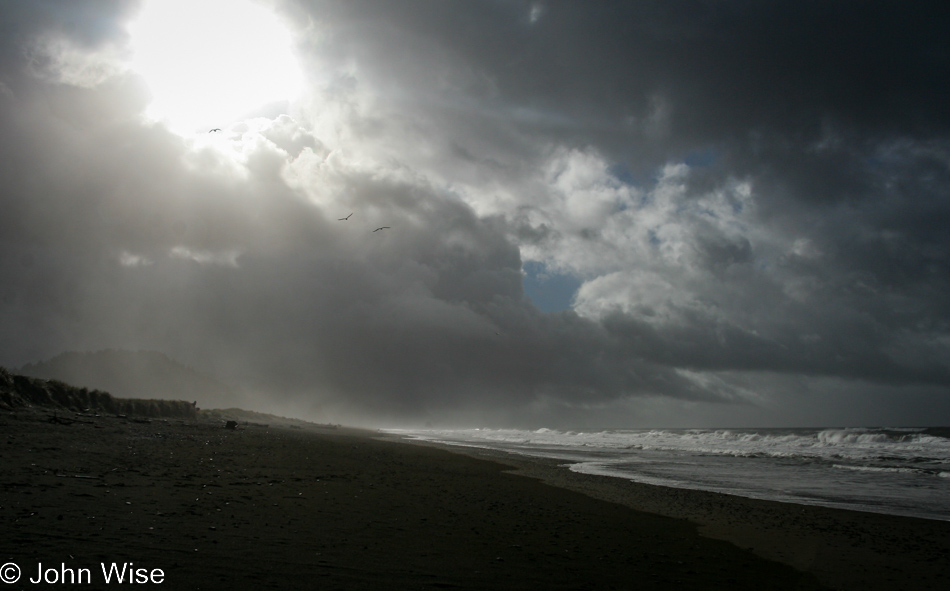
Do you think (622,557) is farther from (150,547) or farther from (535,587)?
(150,547)

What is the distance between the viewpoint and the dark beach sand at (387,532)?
6.36 metres

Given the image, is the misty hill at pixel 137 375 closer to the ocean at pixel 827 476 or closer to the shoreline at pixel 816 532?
the ocean at pixel 827 476

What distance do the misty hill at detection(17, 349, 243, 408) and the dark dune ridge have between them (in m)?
140

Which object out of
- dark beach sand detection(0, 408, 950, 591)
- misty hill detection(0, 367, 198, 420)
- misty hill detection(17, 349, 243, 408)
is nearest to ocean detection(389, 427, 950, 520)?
dark beach sand detection(0, 408, 950, 591)

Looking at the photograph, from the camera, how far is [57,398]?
29.6 m

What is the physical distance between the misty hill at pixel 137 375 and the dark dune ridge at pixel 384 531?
140 meters

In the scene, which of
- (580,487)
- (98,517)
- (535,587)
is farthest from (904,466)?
(98,517)

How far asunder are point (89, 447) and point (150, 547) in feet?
34.5

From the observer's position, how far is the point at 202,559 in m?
6.20

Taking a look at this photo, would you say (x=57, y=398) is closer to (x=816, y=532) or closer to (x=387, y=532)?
(x=387, y=532)

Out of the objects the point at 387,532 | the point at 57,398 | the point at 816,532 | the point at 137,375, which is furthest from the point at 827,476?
the point at 137,375

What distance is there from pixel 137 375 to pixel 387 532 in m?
171

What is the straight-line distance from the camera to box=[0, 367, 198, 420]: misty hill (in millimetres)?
25047

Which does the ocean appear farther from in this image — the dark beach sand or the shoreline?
the dark beach sand
